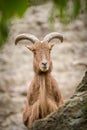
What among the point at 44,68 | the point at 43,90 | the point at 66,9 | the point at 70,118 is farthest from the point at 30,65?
the point at 66,9

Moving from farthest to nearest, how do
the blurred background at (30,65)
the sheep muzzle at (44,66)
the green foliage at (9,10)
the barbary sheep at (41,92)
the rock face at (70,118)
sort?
the blurred background at (30,65) < the barbary sheep at (41,92) < the sheep muzzle at (44,66) < the rock face at (70,118) < the green foliage at (9,10)

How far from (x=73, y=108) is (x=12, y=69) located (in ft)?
48.1

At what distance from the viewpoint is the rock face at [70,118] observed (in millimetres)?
5257

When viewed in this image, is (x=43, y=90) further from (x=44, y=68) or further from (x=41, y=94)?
(x=44, y=68)

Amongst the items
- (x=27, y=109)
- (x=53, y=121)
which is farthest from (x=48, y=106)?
(x=53, y=121)

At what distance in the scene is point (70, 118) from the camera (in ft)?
17.8

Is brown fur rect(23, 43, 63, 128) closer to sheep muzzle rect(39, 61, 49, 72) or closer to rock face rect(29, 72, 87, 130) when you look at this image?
sheep muzzle rect(39, 61, 49, 72)

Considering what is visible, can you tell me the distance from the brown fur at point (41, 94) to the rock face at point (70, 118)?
303 cm

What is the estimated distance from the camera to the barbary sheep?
29.1 ft

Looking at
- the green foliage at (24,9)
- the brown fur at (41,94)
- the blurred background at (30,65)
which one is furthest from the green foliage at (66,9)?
the blurred background at (30,65)

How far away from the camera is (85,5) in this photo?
1488mm

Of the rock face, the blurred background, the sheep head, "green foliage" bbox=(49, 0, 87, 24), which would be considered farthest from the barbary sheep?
the blurred background

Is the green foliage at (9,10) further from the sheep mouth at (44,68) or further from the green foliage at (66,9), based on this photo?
the sheep mouth at (44,68)

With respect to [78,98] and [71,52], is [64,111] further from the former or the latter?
[71,52]
